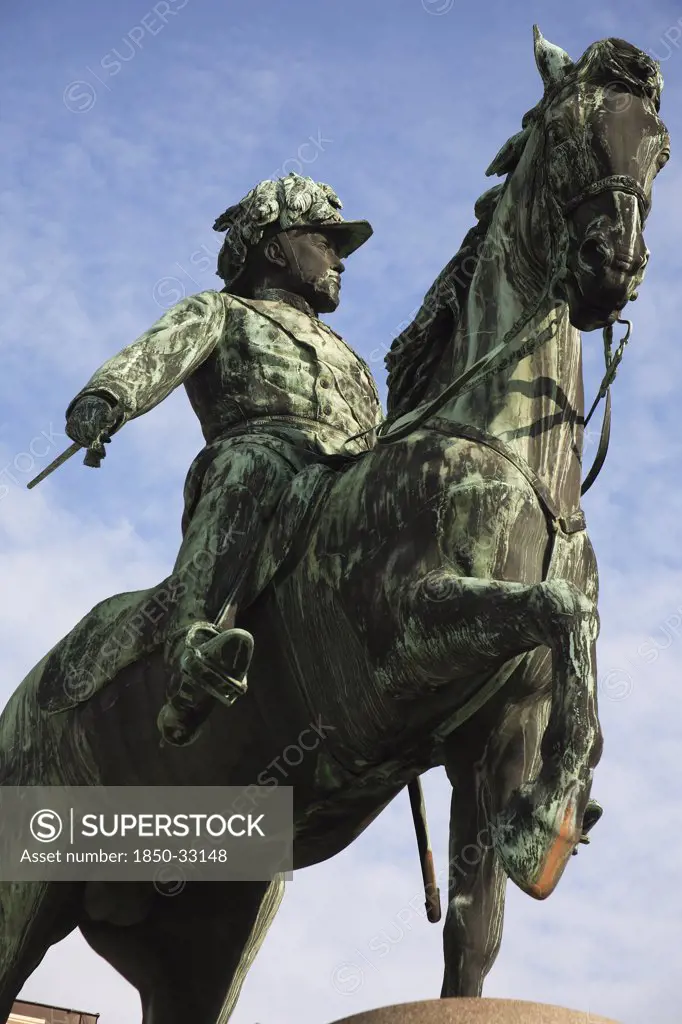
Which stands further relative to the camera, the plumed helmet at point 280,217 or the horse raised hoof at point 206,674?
the plumed helmet at point 280,217

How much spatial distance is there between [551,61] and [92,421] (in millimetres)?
2588

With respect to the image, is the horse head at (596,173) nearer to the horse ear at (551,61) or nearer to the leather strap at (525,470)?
the horse ear at (551,61)

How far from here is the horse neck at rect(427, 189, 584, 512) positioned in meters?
6.95

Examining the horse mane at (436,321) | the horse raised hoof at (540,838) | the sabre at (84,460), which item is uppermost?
the horse mane at (436,321)

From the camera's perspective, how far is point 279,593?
288 inches

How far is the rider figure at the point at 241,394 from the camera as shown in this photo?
7.13 metres

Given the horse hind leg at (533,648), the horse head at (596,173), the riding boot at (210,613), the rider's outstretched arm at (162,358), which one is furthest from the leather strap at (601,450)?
the rider's outstretched arm at (162,358)

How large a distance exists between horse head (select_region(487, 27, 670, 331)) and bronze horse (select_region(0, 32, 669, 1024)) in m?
0.01

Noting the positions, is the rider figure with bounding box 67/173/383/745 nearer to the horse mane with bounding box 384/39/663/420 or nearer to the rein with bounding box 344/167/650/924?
the horse mane with bounding box 384/39/663/420

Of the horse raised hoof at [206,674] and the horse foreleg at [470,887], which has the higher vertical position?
the horse raised hoof at [206,674]

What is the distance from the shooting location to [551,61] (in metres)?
7.20

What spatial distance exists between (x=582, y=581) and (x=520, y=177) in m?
1.77

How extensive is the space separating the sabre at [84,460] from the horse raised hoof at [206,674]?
100cm

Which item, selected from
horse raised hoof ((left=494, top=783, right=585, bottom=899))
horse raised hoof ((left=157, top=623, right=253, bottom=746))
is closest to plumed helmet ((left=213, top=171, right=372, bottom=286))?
horse raised hoof ((left=157, top=623, right=253, bottom=746))
